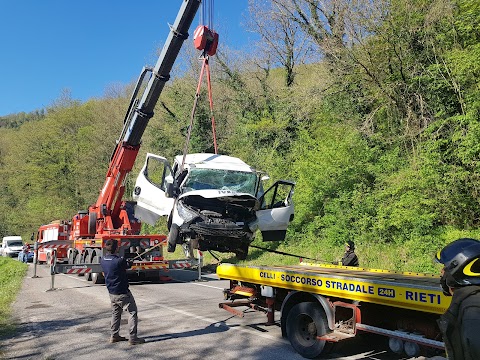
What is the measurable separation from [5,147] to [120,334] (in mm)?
58204

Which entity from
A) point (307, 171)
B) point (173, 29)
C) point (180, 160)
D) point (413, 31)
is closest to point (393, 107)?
point (413, 31)

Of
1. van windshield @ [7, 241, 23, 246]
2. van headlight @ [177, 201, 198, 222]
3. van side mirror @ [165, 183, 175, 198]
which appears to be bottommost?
van headlight @ [177, 201, 198, 222]

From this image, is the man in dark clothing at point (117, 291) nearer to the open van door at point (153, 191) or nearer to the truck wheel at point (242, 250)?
the open van door at point (153, 191)

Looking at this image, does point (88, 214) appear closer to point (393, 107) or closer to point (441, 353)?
point (393, 107)

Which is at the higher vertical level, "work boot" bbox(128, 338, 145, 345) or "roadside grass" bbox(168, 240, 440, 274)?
"roadside grass" bbox(168, 240, 440, 274)

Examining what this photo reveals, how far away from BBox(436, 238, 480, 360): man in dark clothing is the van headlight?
5.95 metres

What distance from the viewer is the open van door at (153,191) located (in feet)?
28.5

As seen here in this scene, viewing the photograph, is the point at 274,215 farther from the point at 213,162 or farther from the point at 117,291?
the point at 117,291

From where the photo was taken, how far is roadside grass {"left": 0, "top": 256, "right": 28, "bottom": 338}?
827 cm

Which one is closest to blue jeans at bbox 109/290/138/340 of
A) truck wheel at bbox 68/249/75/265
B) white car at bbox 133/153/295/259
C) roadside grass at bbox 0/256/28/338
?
white car at bbox 133/153/295/259

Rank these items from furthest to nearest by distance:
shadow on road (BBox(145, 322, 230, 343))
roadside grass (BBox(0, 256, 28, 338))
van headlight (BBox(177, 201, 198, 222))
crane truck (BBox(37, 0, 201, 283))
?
crane truck (BBox(37, 0, 201, 283)), roadside grass (BBox(0, 256, 28, 338)), van headlight (BBox(177, 201, 198, 222)), shadow on road (BBox(145, 322, 230, 343))

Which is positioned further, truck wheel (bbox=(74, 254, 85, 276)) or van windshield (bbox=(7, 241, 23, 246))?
van windshield (bbox=(7, 241, 23, 246))

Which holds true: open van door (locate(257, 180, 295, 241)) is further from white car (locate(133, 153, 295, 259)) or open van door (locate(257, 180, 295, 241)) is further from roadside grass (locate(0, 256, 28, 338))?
roadside grass (locate(0, 256, 28, 338))

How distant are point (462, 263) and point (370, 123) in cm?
1489
